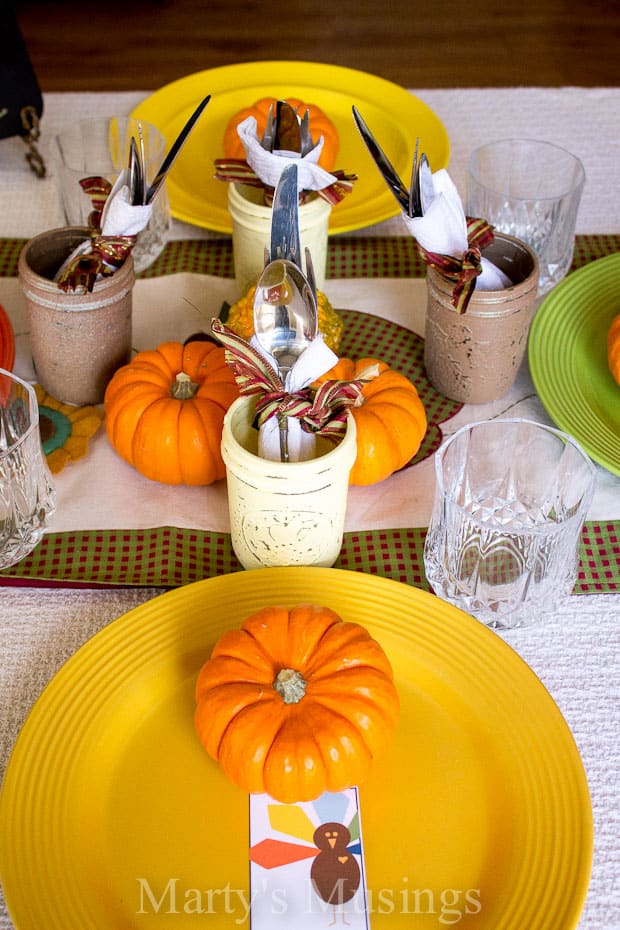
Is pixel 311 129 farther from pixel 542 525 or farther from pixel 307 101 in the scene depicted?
pixel 542 525

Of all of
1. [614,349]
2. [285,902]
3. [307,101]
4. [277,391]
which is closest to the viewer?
[285,902]

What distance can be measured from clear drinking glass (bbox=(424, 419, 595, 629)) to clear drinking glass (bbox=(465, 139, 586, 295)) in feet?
1.14

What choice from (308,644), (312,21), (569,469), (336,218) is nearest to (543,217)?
(336,218)

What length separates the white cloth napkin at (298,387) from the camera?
0.75 metres

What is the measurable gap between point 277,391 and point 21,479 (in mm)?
225

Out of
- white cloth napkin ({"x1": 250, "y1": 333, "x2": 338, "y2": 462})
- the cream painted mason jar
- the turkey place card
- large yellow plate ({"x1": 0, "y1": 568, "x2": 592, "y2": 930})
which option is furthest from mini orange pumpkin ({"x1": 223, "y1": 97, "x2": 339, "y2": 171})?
the turkey place card

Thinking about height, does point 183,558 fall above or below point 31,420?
below

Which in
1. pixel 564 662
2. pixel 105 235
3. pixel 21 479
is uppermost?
pixel 105 235

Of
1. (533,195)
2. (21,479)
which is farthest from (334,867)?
(533,195)

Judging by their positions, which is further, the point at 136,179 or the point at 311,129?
the point at 311,129

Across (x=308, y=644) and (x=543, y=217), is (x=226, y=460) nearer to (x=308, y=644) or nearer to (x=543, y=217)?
(x=308, y=644)

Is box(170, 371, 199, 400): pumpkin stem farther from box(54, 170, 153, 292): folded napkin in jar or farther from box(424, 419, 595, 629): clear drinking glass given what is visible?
box(424, 419, 595, 629): clear drinking glass

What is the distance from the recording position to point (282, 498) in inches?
31.0

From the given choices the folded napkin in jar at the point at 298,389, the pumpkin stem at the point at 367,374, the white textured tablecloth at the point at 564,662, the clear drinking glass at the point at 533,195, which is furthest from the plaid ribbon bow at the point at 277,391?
the clear drinking glass at the point at 533,195
